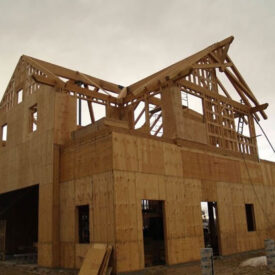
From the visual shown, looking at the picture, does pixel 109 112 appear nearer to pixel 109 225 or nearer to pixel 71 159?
pixel 71 159

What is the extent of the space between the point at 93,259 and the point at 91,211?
6.95 ft

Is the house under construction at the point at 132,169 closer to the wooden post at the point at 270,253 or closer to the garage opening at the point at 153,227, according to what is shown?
the garage opening at the point at 153,227

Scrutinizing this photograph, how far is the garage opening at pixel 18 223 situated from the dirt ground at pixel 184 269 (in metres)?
4.65

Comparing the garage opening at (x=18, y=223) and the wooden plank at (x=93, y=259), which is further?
the garage opening at (x=18, y=223)

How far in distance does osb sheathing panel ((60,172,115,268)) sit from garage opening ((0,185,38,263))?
7.15 metres

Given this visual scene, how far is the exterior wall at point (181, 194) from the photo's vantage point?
13.6 m

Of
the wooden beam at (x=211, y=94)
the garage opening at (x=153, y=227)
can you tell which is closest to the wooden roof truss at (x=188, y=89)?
the wooden beam at (x=211, y=94)

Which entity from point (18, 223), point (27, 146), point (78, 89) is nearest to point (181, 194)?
point (78, 89)

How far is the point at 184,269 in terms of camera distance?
14602 mm

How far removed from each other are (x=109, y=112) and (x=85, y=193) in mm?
7939

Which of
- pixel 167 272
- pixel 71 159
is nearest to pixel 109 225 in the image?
pixel 167 272

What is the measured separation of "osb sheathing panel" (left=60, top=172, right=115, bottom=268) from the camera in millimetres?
13602

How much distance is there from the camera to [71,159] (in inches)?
644

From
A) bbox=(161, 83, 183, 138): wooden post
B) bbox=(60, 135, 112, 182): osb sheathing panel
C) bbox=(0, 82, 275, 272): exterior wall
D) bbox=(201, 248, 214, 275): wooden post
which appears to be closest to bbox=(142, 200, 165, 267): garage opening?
bbox=(0, 82, 275, 272): exterior wall
